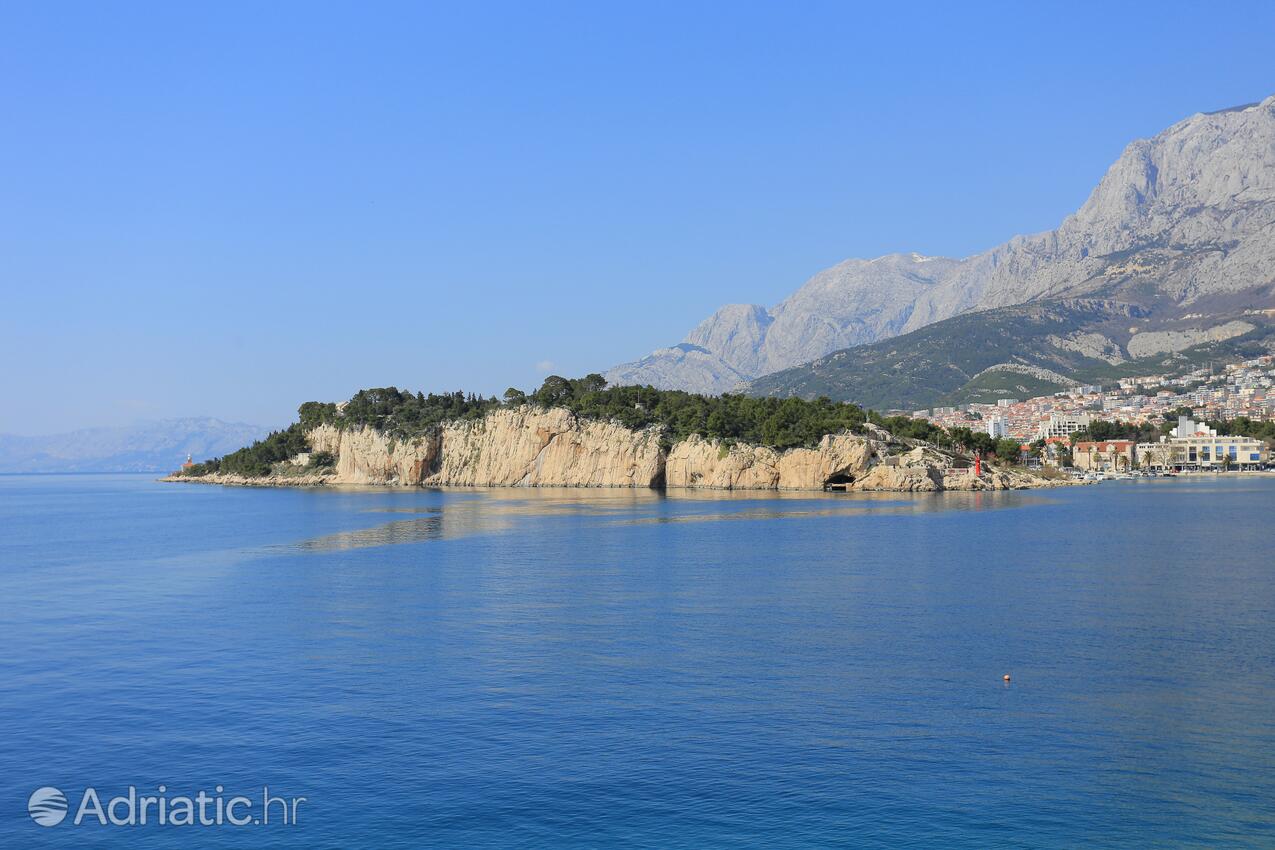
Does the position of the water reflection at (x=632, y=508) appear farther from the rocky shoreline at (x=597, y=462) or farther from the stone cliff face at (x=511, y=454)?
the stone cliff face at (x=511, y=454)

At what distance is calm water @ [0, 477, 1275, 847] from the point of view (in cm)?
1920

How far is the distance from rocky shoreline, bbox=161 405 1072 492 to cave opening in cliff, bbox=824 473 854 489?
0.38ft

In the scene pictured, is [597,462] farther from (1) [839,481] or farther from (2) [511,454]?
(1) [839,481]

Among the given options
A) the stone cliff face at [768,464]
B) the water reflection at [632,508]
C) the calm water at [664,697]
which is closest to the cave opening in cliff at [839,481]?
the stone cliff face at [768,464]

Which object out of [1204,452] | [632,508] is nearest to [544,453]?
[632,508]

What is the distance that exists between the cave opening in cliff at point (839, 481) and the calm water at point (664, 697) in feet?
232

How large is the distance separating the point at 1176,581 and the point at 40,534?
74.8 meters

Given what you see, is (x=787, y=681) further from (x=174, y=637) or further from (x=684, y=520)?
(x=684, y=520)

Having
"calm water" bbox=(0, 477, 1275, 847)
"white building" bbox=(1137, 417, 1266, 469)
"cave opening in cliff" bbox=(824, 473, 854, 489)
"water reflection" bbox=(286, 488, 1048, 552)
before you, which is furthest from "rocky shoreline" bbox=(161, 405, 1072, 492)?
"calm water" bbox=(0, 477, 1275, 847)

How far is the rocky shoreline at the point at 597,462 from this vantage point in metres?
126

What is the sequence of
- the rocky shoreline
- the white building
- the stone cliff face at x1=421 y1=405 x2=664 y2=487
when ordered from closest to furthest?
1. the rocky shoreline
2. the stone cliff face at x1=421 y1=405 x2=664 y2=487
3. the white building

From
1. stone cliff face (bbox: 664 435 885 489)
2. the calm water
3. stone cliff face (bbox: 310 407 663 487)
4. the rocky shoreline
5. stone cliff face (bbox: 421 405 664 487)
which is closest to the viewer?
the calm water

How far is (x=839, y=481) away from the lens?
424 ft

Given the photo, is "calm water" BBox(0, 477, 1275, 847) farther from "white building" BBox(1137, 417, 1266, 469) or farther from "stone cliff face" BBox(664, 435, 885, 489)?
"white building" BBox(1137, 417, 1266, 469)
